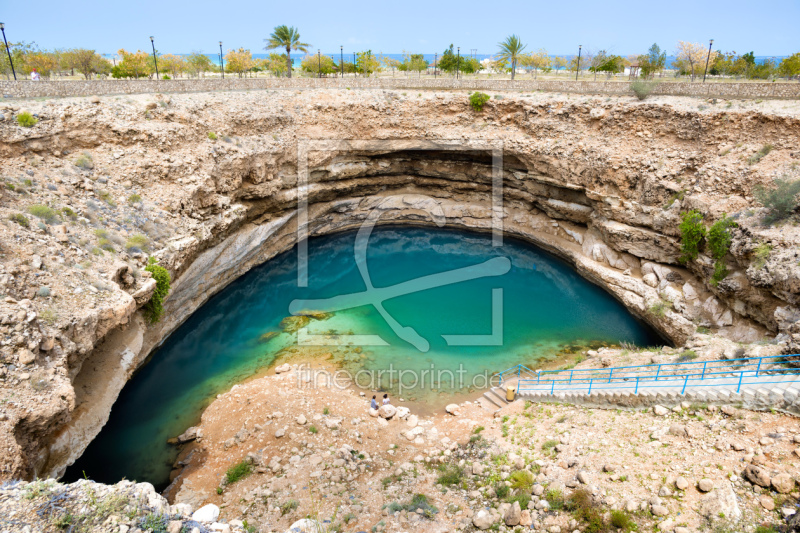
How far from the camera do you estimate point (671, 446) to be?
12680mm

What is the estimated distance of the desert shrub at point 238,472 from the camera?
15.5 metres

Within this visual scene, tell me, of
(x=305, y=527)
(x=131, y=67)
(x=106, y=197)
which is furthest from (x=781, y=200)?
(x=131, y=67)

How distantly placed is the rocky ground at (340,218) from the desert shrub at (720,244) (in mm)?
478

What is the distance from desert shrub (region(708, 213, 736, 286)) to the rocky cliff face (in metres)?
0.44

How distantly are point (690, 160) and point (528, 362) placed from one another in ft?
51.5

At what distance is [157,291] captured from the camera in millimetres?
19406

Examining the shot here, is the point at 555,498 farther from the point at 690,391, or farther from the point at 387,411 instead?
→ the point at 387,411

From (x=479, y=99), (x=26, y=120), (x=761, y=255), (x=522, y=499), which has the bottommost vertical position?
(x=522, y=499)

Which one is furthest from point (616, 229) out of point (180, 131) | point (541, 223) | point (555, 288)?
point (180, 131)

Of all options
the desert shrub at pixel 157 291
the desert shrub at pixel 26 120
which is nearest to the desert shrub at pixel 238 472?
the desert shrub at pixel 157 291

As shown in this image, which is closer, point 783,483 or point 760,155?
point 783,483

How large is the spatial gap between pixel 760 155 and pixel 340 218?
93.8 ft

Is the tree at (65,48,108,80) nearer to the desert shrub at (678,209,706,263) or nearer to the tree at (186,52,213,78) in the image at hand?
the tree at (186,52,213,78)

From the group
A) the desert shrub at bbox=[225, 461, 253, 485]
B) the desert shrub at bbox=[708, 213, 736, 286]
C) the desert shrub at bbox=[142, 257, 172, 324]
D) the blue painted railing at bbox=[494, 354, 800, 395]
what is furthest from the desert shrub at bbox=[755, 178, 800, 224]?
the desert shrub at bbox=[142, 257, 172, 324]
